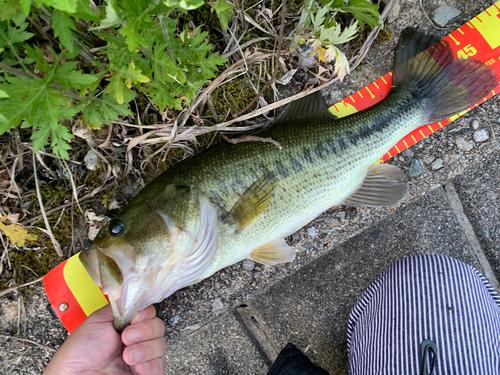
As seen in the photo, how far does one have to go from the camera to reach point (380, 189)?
2287 mm

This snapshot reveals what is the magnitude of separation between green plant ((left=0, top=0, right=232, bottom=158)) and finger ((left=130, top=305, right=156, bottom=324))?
1119 mm

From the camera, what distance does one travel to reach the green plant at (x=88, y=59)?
3.90 feet

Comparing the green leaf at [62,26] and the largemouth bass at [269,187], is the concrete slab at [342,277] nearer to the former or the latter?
the largemouth bass at [269,187]

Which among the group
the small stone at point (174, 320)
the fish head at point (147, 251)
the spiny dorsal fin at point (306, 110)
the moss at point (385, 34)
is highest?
the moss at point (385, 34)

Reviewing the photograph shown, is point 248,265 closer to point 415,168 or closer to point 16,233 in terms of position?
point 415,168

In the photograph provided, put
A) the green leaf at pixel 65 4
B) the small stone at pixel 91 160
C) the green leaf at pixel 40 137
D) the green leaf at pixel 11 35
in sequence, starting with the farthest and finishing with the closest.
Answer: the small stone at pixel 91 160
the green leaf at pixel 40 137
the green leaf at pixel 11 35
the green leaf at pixel 65 4

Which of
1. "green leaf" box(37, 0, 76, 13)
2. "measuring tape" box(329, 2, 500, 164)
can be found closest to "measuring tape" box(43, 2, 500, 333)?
"measuring tape" box(329, 2, 500, 164)

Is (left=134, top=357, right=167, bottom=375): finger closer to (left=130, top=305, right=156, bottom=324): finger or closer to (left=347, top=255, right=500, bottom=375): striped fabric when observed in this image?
(left=130, top=305, right=156, bottom=324): finger

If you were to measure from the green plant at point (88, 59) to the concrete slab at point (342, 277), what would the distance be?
1816 millimetres

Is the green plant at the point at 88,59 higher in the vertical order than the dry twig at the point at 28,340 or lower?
higher

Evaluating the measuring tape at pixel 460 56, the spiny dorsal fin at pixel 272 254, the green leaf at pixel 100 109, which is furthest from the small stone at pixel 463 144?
the green leaf at pixel 100 109

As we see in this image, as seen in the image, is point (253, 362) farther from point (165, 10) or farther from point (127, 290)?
point (165, 10)

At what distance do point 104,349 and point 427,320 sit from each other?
218 cm

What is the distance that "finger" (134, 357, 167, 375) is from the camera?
1987 mm
